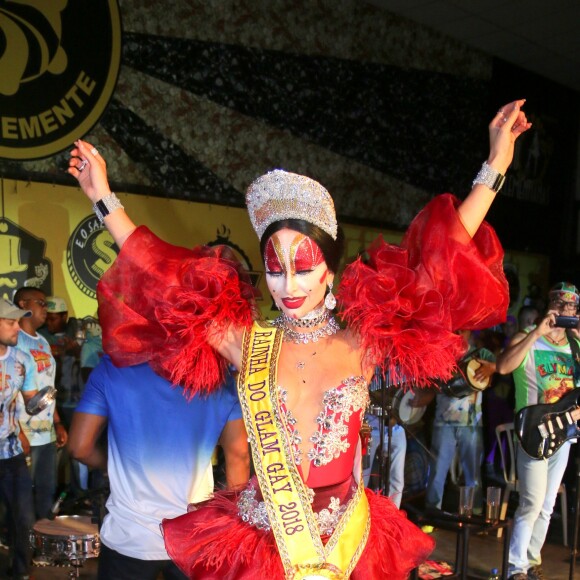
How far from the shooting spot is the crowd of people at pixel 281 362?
2152mm

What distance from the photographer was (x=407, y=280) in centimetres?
218

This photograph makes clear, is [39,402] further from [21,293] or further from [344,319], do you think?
[344,319]

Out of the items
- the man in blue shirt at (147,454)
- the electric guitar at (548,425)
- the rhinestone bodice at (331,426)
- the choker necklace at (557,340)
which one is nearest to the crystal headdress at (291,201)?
the rhinestone bodice at (331,426)

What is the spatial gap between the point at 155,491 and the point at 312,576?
0.68 meters

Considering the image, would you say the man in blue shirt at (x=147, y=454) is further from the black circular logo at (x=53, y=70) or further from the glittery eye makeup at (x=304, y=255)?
the black circular logo at (x=53, y=70)

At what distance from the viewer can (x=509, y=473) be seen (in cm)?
701

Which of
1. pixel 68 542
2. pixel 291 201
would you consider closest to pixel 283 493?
pixel 291 201

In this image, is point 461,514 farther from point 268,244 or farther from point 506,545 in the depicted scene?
point 268,244

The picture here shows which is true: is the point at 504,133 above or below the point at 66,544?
above

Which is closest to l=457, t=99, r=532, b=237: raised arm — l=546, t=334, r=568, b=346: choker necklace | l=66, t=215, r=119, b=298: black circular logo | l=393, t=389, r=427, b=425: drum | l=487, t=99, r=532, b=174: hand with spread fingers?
l=487, t=99, r=532, b=174: hand with spread fingers

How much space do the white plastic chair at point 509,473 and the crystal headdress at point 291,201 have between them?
428 cm

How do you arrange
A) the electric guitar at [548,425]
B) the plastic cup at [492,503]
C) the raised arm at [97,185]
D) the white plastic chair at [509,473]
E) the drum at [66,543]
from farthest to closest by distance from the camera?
1. the white plastic chair at [509,473]
2. the electric guitar at [548,425]
3. the plastic cup at [492,503]
4. the drum at [66,543]
5. the raised arm at [97,185]

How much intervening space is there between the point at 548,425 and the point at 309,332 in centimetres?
290

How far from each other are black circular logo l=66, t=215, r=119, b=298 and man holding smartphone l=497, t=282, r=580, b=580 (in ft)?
9.90
